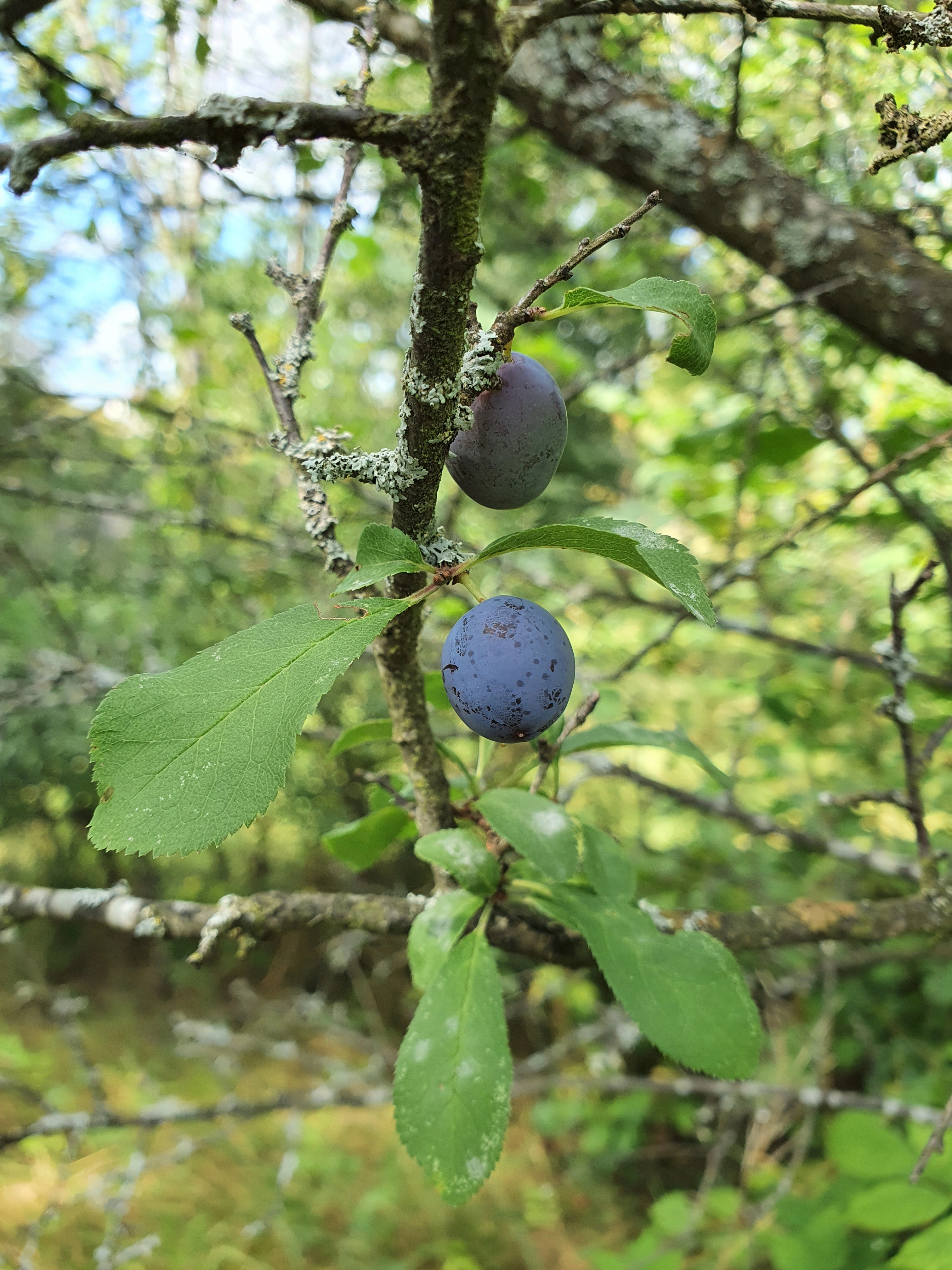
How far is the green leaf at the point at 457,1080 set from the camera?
0.65 meters

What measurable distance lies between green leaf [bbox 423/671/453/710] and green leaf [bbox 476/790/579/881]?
0.56 ft

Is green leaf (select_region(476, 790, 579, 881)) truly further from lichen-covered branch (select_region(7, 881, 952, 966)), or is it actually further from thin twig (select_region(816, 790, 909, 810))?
thin twig (select_region(816, 790, 909, 810))

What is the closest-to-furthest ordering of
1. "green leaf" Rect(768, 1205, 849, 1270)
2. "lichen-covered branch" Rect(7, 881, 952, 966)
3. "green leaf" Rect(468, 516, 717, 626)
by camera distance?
"green leaf" Rect(468, 516, 717, 626) → "lichen-covered branch" Rect(7, 881, 952, 966) → "green leaf" Rect(768, 1205, 849, 1270)

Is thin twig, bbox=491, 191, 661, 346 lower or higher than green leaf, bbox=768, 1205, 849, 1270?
higher

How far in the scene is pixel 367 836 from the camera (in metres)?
0.90

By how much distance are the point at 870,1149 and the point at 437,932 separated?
0.98 meters

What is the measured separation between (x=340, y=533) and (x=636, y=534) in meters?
2.36

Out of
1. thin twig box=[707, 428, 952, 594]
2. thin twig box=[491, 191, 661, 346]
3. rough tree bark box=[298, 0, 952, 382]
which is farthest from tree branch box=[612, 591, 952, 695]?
thin twig box=[491, 191, 661, 346]

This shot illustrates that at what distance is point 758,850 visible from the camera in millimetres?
2688

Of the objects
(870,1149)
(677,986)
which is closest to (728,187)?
(677,986)

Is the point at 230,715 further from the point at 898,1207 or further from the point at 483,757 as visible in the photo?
the point at 898,1207

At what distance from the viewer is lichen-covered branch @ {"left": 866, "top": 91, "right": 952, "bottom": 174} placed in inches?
20.4

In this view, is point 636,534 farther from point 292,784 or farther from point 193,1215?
point 193,1215

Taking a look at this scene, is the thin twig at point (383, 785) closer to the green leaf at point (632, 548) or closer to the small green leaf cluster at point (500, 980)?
the small green leaf cluster at point (500, 980)
